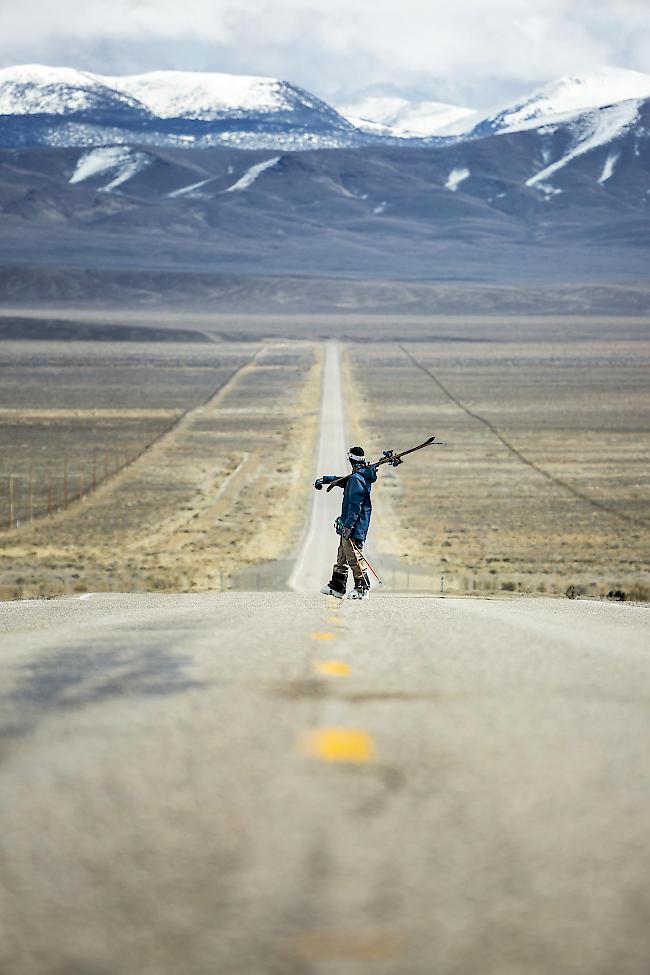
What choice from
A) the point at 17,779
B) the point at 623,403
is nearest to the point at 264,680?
the point at 17,779

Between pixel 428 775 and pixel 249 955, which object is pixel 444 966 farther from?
pixel 428 775

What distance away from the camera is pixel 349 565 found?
18.0 meters

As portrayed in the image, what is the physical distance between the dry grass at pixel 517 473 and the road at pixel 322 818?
78.6 ft

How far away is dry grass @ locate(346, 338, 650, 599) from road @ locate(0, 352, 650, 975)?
24.0m

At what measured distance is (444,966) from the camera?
398 cm

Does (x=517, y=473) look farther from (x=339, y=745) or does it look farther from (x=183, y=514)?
(x=339, y=745)

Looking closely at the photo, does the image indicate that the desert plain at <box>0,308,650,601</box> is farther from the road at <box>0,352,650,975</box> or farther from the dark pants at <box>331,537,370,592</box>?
the road at <box>0,352,650,975</box>

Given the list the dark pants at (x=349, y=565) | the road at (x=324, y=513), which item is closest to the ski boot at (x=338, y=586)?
the dark pants at (x=349, y=565)

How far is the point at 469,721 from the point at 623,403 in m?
91.6

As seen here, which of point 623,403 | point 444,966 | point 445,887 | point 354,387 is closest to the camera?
point 444,966

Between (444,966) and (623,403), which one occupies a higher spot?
(623,403)

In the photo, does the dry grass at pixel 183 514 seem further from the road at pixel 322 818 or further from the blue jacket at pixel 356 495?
the road at pixel 322 818

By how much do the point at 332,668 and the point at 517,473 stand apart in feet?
182

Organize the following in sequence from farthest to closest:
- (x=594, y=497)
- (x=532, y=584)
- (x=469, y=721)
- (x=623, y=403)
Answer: (x=623, y=403), (x=594, y=497), (x=532, y=584), (x=469, y=721)
